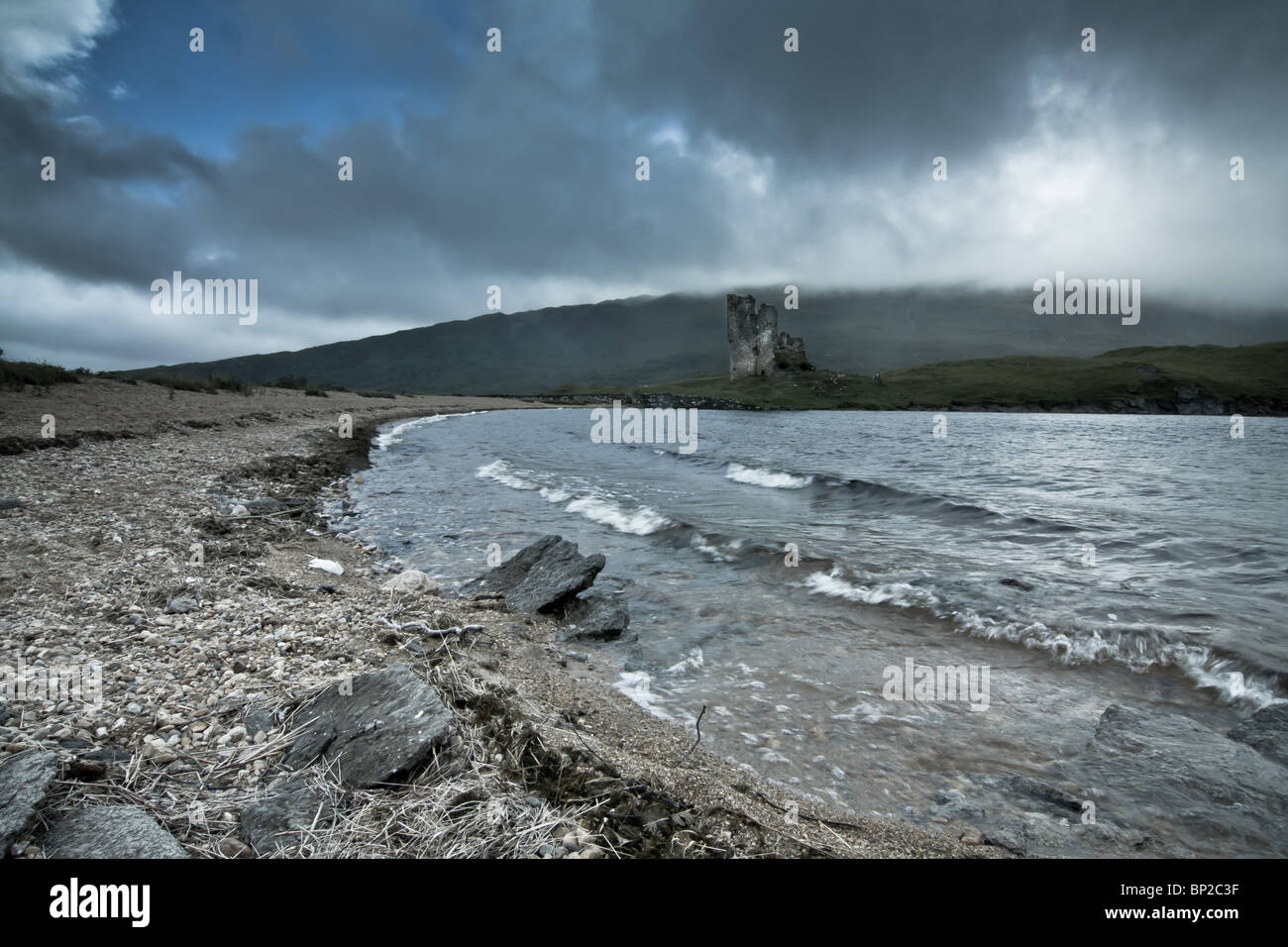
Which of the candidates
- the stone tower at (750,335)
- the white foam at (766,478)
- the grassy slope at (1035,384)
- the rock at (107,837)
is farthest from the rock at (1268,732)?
the stone tower at (750,335)

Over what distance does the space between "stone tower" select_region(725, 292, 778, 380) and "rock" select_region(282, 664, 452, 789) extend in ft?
481

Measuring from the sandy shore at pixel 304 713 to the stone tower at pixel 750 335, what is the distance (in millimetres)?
143466

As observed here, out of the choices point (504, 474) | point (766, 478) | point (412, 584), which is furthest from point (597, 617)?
point (766, 478)

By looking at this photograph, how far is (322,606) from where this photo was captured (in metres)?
7.57

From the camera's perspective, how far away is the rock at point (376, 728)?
12.1 feet

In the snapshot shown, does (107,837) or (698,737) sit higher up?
(107,837)

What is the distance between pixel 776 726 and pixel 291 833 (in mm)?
4426

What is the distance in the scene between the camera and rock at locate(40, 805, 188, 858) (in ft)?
8.86

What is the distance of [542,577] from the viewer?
9945 millimetres

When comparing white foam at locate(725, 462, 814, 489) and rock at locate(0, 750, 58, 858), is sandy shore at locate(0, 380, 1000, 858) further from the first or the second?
white foam at locate(725, 462, 814, 489)

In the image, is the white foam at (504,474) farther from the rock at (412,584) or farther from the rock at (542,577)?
the rock at (412,584)

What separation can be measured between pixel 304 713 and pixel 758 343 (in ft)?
501

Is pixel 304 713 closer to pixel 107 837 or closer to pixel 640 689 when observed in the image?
pixel 107 837
